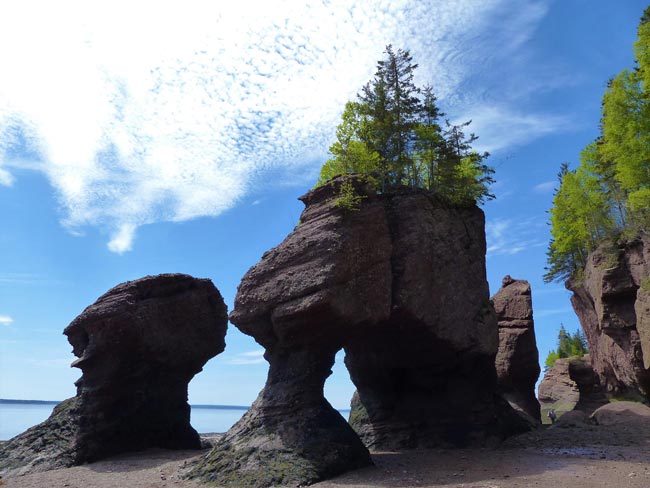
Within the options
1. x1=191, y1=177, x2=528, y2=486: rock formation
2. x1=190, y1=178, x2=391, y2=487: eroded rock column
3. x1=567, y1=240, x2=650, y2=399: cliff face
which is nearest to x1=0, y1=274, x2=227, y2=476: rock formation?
x1=190, y1=178, x2=391, y2=487: eroded rock column

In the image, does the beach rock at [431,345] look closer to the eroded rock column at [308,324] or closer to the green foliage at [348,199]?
the eroded rock column at [308,324]

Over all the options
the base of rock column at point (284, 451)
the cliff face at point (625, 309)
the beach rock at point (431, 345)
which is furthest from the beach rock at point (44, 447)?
the cliff face at point (625, 309)

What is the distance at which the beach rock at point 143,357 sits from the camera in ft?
88.0

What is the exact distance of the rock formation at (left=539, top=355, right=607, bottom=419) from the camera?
46.1 meters

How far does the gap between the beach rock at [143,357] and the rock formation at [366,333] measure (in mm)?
8509

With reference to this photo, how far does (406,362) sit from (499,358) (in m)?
15.1

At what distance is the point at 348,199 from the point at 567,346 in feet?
298

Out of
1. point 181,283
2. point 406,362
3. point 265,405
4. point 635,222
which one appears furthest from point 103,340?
point 635,222

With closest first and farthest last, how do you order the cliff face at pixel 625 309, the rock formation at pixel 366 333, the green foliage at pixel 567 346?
the rock formation at pixel 366 333 → the cliff face at pixel 625 309 → the green foliage at pixel 567 346

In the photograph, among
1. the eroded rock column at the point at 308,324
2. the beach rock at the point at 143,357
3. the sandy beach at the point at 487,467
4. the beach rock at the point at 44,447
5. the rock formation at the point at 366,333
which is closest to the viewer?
the sandy beach at the point at 487,467

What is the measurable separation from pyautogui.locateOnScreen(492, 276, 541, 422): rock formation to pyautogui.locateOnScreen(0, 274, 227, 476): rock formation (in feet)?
67.5

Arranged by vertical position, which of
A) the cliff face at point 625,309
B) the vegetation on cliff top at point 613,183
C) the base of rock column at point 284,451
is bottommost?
the base of rock column at point 284,451

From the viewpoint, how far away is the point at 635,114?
32875mm

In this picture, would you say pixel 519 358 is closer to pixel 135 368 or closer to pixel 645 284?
pixel 645 284
